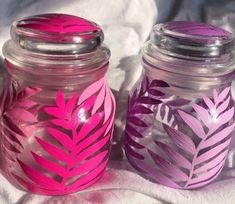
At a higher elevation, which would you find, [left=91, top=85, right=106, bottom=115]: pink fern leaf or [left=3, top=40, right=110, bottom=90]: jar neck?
[left=3, top=40, right=110, bottom=90]: jar neck

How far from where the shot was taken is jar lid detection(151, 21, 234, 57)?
45cm

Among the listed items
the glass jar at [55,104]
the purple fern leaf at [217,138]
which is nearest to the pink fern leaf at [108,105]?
the glass jar at [55,104]

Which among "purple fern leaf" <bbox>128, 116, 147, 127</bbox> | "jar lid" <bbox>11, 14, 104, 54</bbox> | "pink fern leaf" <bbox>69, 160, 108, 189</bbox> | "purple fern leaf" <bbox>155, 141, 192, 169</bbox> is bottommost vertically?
"pink fern leaf" <bbox>69, 160, 108, 189</bbox>

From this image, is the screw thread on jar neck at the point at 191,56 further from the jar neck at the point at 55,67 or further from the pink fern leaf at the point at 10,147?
the pink fern leaf at the point at 10,147

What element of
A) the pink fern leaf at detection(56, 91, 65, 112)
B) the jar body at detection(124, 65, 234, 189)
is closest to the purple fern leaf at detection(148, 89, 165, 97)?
the jar body at detection(124, 65, 234, 189)

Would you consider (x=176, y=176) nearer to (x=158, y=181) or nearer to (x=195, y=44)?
(x=158, y=181)

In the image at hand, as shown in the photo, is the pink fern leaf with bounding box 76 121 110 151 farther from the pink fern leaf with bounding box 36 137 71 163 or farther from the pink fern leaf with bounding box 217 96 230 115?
the pink fern leaf with bounding box 217 96 230 115

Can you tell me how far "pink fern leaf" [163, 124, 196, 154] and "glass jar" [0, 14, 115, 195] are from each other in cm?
7

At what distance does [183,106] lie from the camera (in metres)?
0.50

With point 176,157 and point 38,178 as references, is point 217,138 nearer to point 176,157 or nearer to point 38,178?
point 176,157

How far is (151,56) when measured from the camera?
1.58 ft

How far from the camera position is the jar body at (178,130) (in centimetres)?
48

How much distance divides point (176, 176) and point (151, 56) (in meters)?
0.13

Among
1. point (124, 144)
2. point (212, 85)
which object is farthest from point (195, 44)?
point (124, 144)
